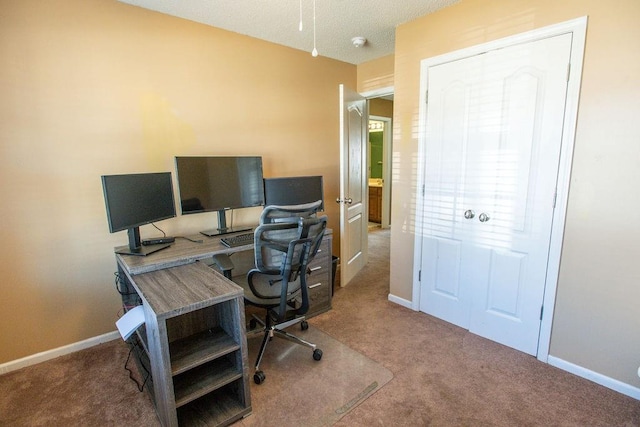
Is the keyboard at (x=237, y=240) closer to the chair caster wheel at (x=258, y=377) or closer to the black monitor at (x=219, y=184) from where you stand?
the black monitor at (x=219, y=184)

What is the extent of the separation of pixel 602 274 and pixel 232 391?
232 centimetres

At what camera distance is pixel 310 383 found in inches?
77.7

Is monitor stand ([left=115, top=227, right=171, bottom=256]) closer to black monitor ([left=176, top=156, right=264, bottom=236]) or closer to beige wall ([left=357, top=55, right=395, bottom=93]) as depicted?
black monitor ([left=176, top=156, right=264, bottom=236])

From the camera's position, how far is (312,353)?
226cm

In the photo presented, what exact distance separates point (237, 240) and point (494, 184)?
1.94 meters

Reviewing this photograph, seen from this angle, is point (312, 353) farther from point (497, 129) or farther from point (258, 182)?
point (497, 129)

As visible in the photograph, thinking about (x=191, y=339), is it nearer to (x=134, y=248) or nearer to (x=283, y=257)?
(x=283, y=257)

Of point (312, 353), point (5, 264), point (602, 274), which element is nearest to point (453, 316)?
point (602, 274)

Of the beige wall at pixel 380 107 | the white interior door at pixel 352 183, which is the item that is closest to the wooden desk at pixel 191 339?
the white interior door at pixel 352 183

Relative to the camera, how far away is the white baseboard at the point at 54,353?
2.12 meters

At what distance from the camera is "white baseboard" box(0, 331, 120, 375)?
2115 millimetres

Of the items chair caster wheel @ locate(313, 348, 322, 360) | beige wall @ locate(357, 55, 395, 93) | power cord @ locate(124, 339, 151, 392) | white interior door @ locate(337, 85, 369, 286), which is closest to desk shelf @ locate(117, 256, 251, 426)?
power cord @ locate(124, 339, 151, 392)

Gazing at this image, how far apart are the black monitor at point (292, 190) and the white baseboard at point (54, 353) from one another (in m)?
1.66

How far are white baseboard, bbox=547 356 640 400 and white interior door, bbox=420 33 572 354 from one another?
17 cm
